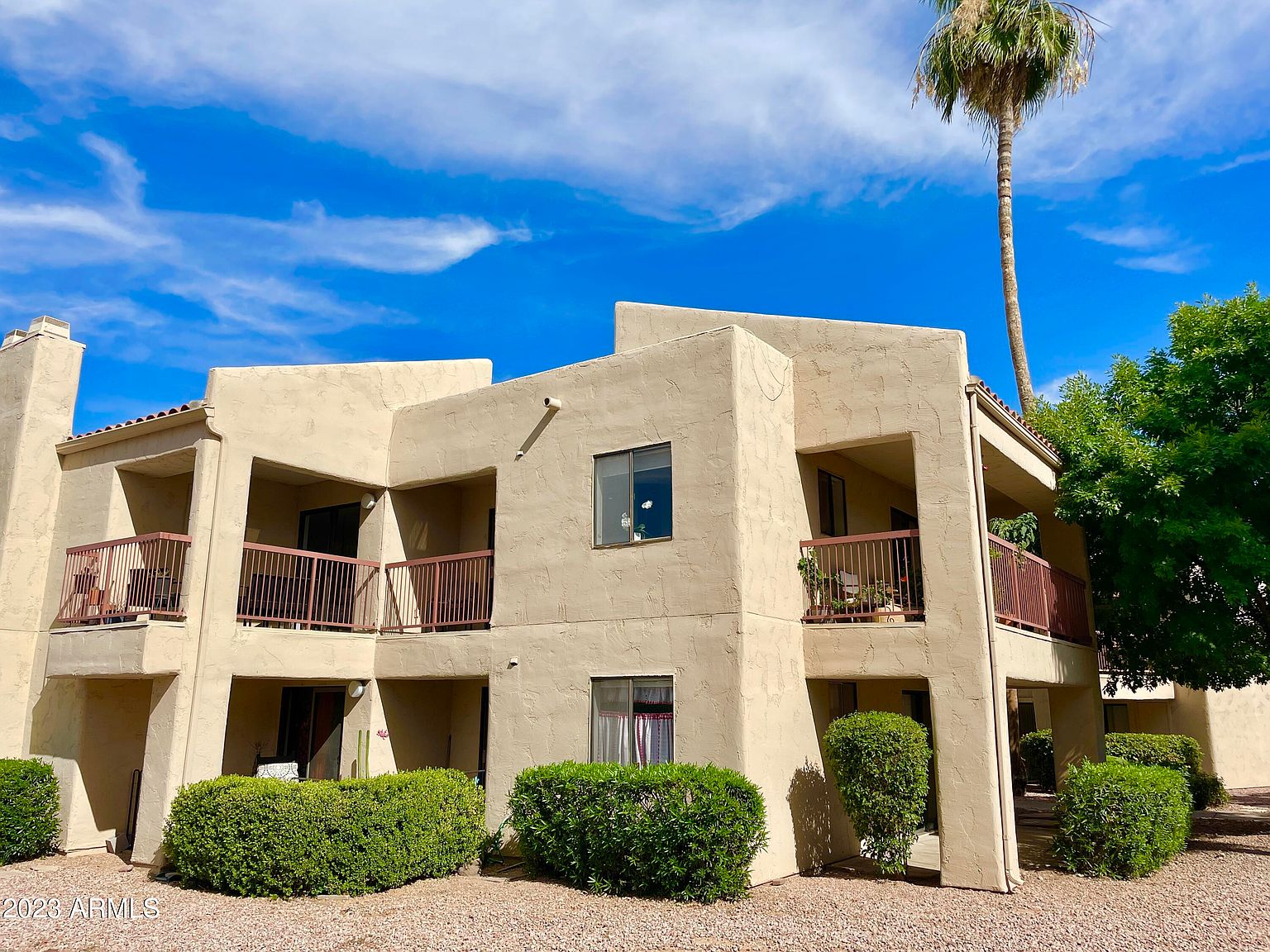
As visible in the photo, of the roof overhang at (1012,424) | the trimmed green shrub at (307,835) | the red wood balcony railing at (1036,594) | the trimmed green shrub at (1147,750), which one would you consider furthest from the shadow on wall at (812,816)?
the trimmed green shrub at (1147,750)

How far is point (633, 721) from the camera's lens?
12.2 m

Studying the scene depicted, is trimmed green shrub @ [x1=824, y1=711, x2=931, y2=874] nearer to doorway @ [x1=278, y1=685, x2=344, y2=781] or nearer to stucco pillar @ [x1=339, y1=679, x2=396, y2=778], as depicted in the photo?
stucco pillar @ [x1=339, y1=679, x2=396, y2=778]

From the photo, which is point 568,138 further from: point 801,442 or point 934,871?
point 934,871

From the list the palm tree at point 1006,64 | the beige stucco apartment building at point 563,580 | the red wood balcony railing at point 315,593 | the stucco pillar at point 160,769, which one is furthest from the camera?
the palm tree at point 1006,64

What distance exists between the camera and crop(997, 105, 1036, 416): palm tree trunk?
2144 cm

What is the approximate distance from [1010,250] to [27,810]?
21.9 meters

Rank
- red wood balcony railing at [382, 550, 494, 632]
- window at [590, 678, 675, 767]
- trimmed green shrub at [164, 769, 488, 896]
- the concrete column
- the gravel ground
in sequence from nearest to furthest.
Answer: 1. the gravel ground
2. trimmed green shrub at [164, 769, 488, 896]
3. the concrete column
4. window at [590, 678, 675, 767]
5. red wood balcony railing at [382, 550, 494, 632]

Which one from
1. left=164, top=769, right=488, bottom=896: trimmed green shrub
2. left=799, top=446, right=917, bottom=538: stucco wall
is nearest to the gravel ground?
left=164, top=769, right=488, bottom=896: trimmed green shrub

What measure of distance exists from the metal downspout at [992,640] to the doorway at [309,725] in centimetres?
1035

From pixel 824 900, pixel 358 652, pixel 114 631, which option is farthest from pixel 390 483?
pixel 824 900

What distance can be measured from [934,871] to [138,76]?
15.4m

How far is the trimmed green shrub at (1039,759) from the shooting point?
24328mm

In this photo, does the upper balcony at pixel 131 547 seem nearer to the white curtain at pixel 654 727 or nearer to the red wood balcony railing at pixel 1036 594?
the white curtain at pixel 654 727

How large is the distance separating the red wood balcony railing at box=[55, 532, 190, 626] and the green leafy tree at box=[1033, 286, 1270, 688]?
13.6 metres
